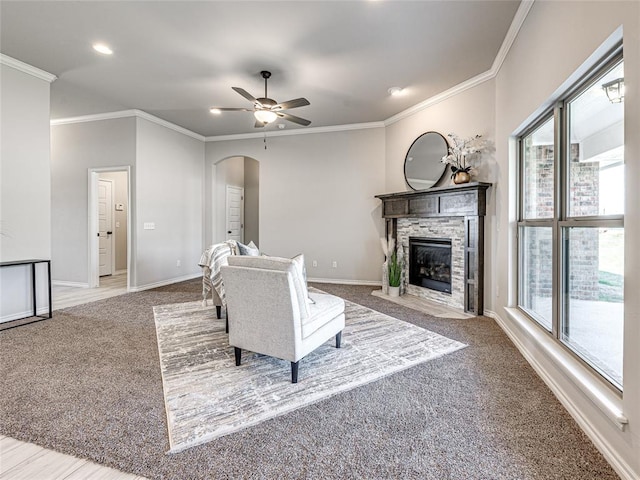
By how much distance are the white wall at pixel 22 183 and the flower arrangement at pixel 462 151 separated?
5.05 metres

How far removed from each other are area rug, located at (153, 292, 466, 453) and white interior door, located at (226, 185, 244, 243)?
4087mm

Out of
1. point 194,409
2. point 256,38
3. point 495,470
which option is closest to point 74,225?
point 256,38

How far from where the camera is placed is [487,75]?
12.5 ft

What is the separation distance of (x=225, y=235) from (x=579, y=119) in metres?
6.46

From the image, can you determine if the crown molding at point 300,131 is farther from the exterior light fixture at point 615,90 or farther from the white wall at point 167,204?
the exterior light fixture at point 615,90

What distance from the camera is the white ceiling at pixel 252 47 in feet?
9.04

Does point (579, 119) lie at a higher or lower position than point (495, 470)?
higher

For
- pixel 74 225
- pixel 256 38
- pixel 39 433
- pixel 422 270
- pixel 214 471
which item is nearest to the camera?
pixel 214 471

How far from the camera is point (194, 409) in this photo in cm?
191

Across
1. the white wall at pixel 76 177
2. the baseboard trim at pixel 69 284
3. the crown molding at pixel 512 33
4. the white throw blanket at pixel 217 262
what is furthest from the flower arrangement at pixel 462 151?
the baseboard trim at pixel 69 284

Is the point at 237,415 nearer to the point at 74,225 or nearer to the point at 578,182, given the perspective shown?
the point at 578,182

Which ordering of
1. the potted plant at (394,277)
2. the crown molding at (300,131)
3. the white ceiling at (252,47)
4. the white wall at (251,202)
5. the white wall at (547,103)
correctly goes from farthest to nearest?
1. the white wall at (251,202)
2. the crown molding at (300,131)
3. the potted plant at (394,277)
4. the white ceiling at (252,47)
5. the white wall at (547,103)

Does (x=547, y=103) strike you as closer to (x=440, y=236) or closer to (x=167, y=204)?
(x=440, y=236)

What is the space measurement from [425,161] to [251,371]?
386cm
